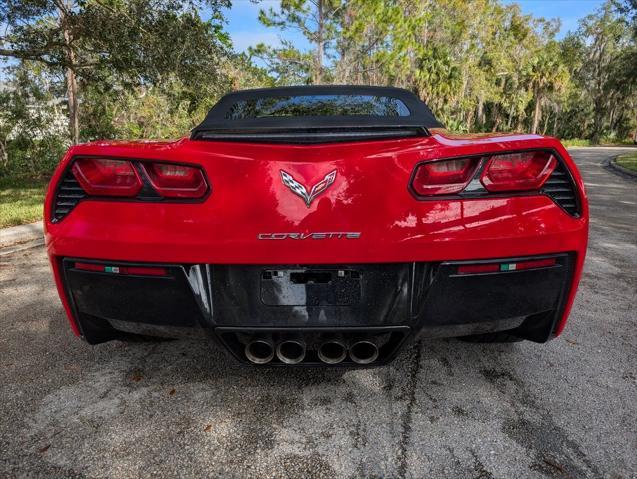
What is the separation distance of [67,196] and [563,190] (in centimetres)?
197

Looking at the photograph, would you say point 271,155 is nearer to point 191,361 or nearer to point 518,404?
point 191,361

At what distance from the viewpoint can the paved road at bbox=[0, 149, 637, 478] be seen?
1592mm

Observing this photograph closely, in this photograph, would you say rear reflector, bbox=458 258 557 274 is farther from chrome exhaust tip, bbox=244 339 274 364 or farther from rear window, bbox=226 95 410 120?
rear window, bbox=226 95 410 120

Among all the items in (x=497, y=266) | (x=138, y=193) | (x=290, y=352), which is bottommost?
(x=290, y=352)

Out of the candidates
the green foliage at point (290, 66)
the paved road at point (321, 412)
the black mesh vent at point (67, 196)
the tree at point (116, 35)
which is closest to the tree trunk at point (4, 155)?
the green foliage at point (290, 66)

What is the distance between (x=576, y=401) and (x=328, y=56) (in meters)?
29.6

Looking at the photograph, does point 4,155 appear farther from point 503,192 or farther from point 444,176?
point 503,192

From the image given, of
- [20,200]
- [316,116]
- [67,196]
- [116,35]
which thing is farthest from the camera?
[20,200]

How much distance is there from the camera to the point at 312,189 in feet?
5.14

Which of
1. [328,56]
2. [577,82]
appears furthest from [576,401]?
[577,82]

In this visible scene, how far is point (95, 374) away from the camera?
2.25 metres

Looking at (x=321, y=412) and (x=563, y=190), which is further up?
(x=563, y=190)

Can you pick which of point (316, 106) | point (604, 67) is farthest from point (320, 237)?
point (604, 67)

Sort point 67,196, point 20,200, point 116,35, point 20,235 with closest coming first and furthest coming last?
point 67,196, point 20,235, point 116,35, point 20,200
